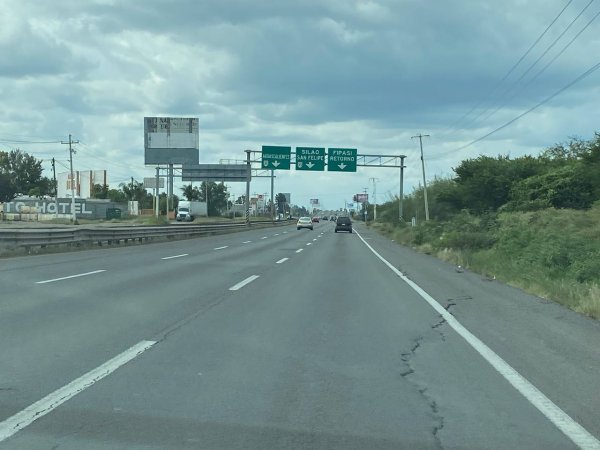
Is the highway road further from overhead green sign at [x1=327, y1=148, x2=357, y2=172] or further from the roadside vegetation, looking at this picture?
overhead green sign at [x1=327, y1=148, x2=357, y2=172]

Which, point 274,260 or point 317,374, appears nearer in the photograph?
point 317,374

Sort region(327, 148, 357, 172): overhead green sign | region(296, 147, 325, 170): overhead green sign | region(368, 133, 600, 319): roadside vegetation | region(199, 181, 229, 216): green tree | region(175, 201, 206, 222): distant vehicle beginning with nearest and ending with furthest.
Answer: region(368, 133, 600, 319): roadside vegetation → region(296, 147, 325, 170): overhead green sign → region(327, 148, 357, 172): overhead green sign → region(175, 201, 206, 222): distant vehicle → region(199, 181, 229, 216): green tree

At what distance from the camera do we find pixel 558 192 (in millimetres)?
40812

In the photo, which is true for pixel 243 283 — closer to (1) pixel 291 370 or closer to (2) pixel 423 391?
(1) pixel 291 370

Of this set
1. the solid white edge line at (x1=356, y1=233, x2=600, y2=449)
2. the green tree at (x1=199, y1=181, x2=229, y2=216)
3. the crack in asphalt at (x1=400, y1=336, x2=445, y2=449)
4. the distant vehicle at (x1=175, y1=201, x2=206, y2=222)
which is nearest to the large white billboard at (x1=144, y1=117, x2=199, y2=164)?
the distant vehicle at (x1=175, y1=201, x2=206, y2=222)

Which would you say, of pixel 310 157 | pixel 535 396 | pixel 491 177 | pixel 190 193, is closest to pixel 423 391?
pixel 535 396

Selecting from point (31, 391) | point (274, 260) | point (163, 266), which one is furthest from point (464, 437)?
point (274, 260)

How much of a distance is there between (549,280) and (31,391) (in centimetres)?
1338

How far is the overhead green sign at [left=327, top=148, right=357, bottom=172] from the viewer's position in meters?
55.7

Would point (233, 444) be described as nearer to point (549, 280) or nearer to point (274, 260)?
point (549, 280)

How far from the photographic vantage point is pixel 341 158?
55.8m

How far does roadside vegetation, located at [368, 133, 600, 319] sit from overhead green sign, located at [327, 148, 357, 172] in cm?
752

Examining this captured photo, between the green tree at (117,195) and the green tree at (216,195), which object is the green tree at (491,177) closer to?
the green tree at (216,195)

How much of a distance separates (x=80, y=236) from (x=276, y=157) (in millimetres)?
26238
